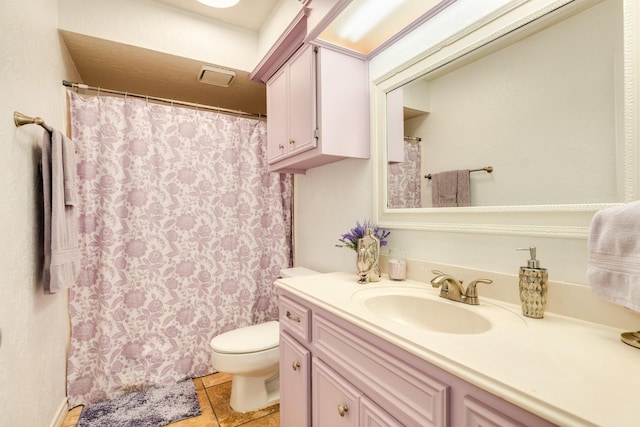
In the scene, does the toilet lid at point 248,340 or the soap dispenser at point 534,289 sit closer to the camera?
the soap dispenser at point 534,289

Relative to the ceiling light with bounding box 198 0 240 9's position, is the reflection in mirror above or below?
below

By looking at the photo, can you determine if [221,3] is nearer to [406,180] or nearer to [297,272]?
[406,180]

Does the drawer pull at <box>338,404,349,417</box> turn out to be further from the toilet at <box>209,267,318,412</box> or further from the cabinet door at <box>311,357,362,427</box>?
the toilet at <box>209,267,318,412</box>

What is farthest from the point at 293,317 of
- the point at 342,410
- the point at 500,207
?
the point at 500,207

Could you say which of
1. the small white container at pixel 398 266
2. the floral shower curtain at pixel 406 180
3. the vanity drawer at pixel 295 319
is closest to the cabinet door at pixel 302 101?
the floral shower curtain at pixel 406 180

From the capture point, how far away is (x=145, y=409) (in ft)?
5.66

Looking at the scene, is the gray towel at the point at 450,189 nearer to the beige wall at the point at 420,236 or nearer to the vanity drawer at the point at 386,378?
the beige wall at the point at 420,236

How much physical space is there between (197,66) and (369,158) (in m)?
1.50

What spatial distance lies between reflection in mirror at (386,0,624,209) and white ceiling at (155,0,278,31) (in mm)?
1265

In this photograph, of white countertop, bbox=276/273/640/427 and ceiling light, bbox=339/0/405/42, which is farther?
ceiling light, bbox=339/0/405/42

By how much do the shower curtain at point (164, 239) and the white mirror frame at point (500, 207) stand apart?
3.72 feet

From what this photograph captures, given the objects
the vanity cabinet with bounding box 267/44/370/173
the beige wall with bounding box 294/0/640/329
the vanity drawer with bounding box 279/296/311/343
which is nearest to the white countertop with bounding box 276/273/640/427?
the beige wall with bounding box 294/0/640/329

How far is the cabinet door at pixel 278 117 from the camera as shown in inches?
69.5

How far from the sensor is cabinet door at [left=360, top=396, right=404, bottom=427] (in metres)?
0.74
